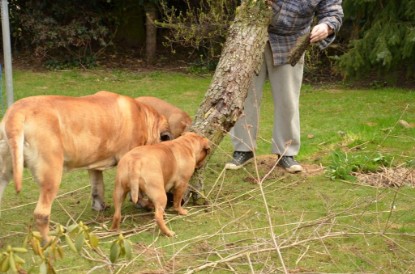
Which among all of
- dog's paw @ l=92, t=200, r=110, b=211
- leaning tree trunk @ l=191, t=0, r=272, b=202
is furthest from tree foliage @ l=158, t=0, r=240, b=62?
dog's paw @ l=92, t=200, r=110, b=211

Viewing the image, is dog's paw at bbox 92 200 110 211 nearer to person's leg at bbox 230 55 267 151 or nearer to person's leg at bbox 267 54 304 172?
person's leg at bbox 230 55 267 151

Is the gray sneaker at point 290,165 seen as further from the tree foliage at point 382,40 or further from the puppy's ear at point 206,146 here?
the tree foliage at point 382,40

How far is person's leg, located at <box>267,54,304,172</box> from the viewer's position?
25.0ft

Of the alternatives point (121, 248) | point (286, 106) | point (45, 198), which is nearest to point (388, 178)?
point (286, 106)

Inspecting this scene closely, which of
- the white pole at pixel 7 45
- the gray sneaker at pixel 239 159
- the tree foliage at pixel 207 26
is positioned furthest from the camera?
the tree foliage at pixel 207 26

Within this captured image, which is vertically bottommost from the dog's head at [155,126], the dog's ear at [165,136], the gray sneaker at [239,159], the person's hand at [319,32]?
the gray sneaker at [239,159]

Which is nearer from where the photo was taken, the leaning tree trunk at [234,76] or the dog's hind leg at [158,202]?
the dog's hind leg at [158,202]

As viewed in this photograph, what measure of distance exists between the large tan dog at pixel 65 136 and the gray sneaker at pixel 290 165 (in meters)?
1.76

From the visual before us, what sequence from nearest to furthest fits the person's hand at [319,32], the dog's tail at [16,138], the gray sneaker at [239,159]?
1. the dog's tail at [16,138]
2. the person's hand at [319,32]
3. the gray sneaker at [239,159]

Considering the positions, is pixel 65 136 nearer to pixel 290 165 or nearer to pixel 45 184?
pixel 45 184

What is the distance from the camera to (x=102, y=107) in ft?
19.7

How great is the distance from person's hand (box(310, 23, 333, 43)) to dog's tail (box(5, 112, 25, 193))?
9.78ft

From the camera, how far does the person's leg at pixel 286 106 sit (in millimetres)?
7609

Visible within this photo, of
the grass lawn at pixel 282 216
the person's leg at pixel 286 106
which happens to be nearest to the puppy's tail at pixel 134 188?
the grass lawn at pixel 282 216
